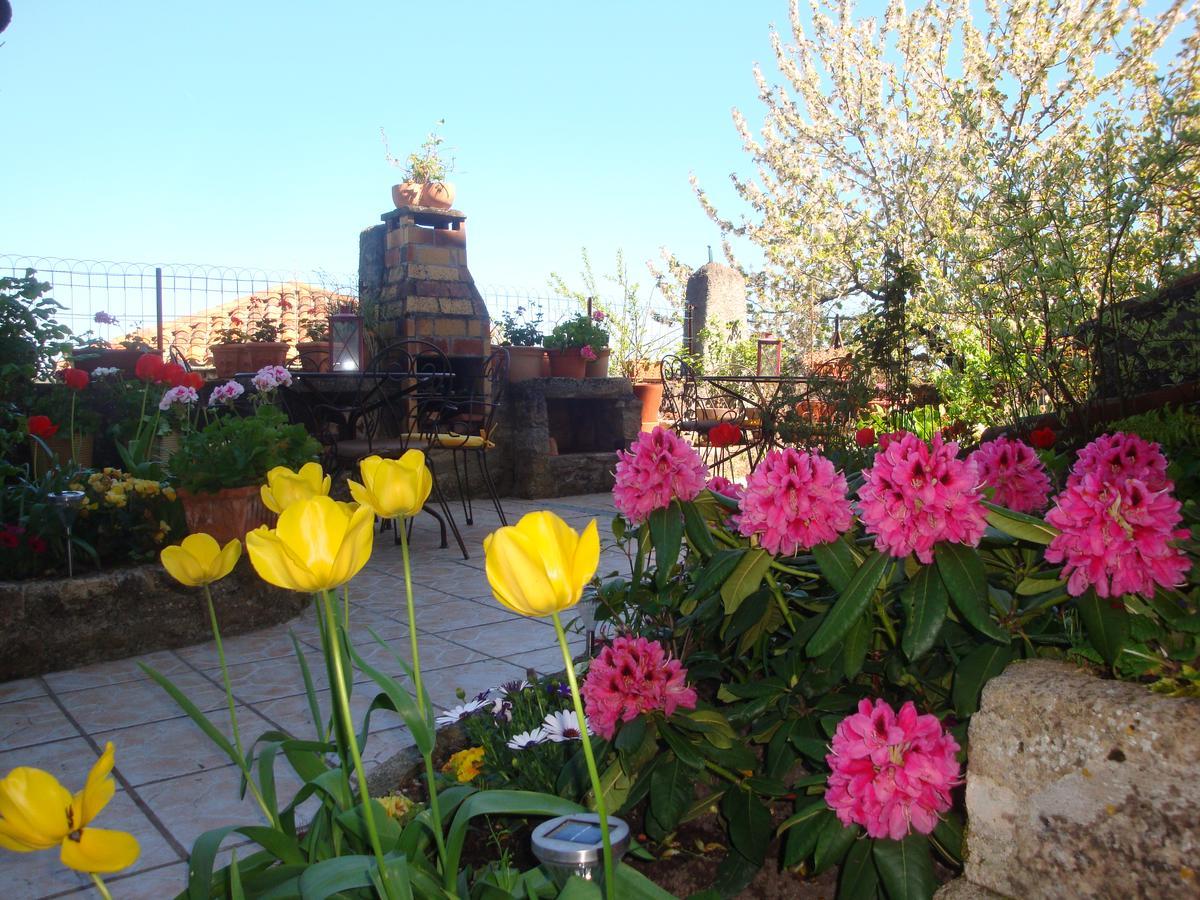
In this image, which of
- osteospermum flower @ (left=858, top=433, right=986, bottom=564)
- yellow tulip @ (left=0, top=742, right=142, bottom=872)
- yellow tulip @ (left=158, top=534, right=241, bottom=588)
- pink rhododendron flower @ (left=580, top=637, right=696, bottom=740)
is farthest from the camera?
pink rhododendron flower @ (left=580, top=637, right=696, bottom=740)

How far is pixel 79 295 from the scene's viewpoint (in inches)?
265

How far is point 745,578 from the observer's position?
123 centimetres

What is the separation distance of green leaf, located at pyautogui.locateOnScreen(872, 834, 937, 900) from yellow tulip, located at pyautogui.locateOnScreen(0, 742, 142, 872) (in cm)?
77

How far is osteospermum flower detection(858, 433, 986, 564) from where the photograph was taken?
1.07 metres

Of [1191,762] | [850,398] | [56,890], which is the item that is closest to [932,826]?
[1191,762]

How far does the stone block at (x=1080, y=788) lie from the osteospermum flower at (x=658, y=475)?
0.51 metres

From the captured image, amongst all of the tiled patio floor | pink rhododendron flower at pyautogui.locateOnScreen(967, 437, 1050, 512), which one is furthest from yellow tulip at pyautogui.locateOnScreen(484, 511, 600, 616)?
the tiled patio floor

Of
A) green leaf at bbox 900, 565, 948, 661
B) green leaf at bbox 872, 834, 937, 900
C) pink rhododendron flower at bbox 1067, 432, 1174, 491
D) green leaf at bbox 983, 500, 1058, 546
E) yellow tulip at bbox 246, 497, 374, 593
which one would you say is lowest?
green leaf at bbox 872, 834, 937, 900

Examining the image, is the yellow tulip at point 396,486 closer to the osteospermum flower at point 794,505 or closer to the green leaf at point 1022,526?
the osteospermum flower at point 794,505

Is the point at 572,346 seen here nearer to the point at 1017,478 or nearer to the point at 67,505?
the point at 67,505

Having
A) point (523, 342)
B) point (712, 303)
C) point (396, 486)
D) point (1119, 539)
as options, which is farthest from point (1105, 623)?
point (712, 303)

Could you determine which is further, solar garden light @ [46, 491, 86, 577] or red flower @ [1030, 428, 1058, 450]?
solar garden light @ [46, 491, 86, 577]

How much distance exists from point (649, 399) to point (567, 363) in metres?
0.99

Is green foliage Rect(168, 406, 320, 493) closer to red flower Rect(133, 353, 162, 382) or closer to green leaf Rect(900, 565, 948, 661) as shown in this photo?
red flower Rect(133, 353, 162, 382)
